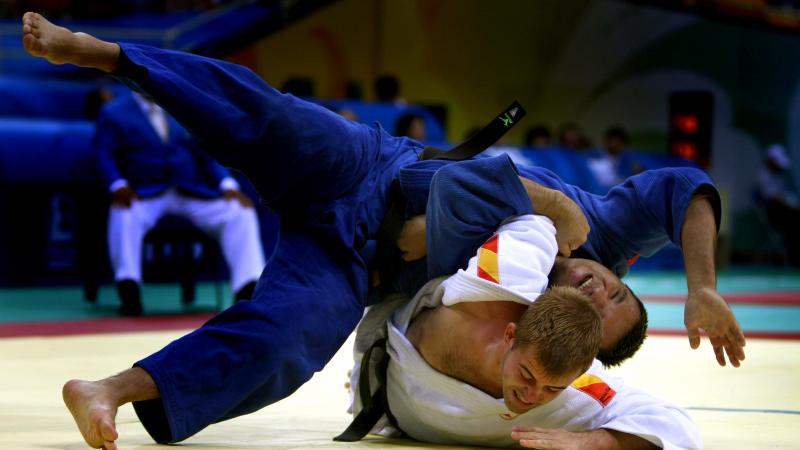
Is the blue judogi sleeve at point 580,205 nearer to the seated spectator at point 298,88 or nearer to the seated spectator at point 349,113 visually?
the seated spectator at point 349,113

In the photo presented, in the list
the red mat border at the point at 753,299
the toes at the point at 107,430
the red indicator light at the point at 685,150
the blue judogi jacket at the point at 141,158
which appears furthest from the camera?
the red indicator light at the point at 685,150

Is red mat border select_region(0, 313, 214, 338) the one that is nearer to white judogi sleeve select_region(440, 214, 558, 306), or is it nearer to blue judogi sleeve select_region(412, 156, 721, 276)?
blue judogi sleeve select_region(412, 156, 721, 276)

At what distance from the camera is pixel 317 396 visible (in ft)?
10.7

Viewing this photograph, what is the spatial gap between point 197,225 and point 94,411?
4.02 metres

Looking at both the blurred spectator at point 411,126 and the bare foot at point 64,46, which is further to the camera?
the blurred spectator at point 411,126

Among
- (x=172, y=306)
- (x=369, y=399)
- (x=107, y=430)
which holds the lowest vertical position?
(x=172, y=306)

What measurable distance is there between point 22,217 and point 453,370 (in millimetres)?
5068

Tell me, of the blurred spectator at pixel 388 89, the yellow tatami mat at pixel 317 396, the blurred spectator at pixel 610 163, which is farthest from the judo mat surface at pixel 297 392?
the blurred spectator at pixel 610 163

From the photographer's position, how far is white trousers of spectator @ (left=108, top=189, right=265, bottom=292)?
229 inches

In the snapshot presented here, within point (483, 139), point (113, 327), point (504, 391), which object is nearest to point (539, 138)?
point (113, 327)

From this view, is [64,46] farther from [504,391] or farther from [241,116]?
[504,391]

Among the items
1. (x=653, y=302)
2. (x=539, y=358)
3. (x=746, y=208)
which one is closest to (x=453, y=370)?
(x=539, y=358)

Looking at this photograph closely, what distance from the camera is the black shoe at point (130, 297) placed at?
5.76m

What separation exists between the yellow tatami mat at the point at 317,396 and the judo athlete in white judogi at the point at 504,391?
4.9 inches
